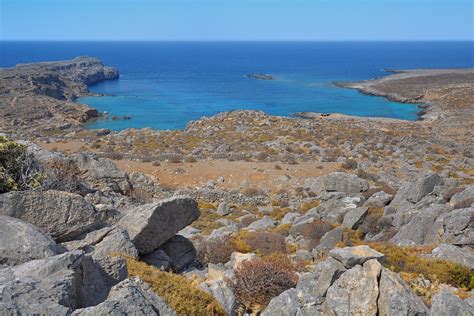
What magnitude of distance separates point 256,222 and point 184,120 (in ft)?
211

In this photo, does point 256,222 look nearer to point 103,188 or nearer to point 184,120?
point 103,188

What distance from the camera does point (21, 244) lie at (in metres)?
8.51

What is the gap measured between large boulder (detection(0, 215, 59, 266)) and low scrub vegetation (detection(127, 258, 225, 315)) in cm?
200

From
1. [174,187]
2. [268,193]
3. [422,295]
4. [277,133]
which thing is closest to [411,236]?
[422,295]

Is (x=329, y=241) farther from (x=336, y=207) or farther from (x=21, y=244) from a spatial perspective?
(x=21, y=244)

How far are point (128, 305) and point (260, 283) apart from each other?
4.68m

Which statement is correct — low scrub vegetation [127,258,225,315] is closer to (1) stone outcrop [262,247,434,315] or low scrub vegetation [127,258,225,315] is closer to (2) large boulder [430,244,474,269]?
(1) stone outcrop [262,247,434,315]

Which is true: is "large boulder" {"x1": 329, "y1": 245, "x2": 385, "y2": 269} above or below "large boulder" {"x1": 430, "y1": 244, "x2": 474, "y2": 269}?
above

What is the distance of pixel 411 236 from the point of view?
1705 cm

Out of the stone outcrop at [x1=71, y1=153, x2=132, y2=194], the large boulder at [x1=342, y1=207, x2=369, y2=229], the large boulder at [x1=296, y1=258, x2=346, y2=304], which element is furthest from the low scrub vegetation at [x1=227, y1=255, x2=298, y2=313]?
the stone outcrop at [x1=71, y1=153, x2=132, y2=194]

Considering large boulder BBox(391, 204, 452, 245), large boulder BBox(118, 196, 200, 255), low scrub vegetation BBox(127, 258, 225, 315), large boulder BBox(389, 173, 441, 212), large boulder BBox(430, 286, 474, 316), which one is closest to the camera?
large boulder BBox(430, 286, 474, 316)

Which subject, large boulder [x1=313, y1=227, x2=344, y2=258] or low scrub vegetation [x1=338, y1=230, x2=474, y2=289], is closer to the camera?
low scrub vegetation [x1=338, y1=230, x2=474, y2=289]

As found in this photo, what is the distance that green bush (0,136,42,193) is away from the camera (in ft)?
42.8

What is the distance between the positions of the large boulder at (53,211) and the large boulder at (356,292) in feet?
21.1
